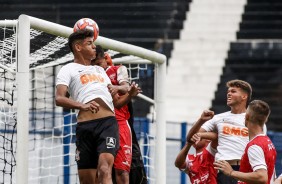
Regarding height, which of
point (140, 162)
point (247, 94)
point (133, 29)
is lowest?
point (140, 162)

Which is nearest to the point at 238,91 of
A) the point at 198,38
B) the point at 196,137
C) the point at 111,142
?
the point at 196,137

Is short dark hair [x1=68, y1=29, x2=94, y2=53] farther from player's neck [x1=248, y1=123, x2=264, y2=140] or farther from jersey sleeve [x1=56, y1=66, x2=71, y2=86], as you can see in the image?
player's neck [x1=248, y1=123, x2=264, y2=140]

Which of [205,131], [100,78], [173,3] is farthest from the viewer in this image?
[173,3]

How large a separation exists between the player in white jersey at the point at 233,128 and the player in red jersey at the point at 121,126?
0.84m

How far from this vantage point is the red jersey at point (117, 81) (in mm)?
8172

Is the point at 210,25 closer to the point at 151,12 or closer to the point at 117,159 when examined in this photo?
the point at 151,12

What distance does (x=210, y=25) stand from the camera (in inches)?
781

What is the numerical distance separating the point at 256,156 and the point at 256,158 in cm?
1

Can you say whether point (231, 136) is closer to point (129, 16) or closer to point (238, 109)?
point (238, 109)

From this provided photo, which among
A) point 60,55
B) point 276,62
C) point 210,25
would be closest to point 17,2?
point 210,25

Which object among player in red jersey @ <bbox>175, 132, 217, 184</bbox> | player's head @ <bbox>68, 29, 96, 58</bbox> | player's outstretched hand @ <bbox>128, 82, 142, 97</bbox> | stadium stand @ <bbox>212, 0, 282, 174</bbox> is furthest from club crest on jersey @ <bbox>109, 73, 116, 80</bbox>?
stadium stand @ <bbox>212, 0, 282, 174</bbox>

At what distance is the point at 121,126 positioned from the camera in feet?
27.4

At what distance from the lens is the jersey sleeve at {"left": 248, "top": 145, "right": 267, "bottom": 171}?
22.2 ft

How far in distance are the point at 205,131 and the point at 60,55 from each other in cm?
165
